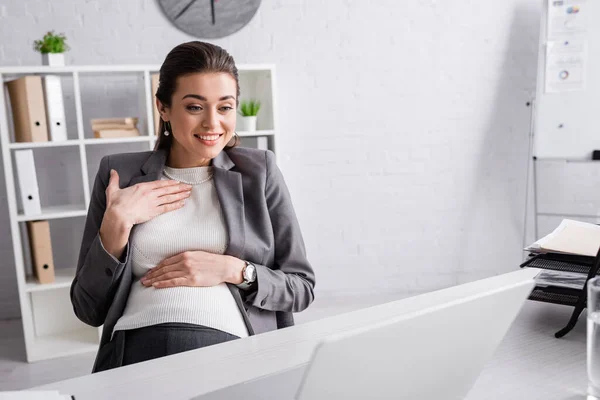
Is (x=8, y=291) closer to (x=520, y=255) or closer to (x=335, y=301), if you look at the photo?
(x=335, y=301)

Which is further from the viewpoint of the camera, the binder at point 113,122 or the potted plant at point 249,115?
the potted plant at point 249,115

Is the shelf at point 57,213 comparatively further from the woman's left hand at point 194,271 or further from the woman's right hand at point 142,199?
the woman's left hand at point 194,271

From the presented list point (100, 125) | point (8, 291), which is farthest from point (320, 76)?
point (8, 291)

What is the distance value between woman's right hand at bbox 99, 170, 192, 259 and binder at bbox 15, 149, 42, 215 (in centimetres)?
152

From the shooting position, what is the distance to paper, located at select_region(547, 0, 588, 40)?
3.26m

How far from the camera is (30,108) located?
2.71 meters

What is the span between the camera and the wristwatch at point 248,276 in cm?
131

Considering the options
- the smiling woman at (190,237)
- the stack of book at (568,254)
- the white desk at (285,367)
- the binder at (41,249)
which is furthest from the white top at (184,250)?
the binder at (41,249)

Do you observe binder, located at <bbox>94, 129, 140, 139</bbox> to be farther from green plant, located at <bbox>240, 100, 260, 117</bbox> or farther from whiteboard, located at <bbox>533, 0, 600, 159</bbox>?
whiteboard, located at <bbox>533, 0, 600, 159</bbox>

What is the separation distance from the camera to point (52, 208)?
2992 millimetres

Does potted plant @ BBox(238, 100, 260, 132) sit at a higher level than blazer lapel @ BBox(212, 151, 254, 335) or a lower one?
higher

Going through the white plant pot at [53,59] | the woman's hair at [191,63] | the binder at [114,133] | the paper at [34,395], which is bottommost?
the paper at [34,395]

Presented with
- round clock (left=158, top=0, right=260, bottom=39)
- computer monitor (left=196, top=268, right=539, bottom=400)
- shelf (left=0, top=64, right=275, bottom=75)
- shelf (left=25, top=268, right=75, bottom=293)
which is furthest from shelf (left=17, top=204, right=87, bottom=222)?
computer monitor (left=196, top=268, right=539, bottom=400)

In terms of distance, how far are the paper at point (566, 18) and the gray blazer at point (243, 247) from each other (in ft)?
8.27
